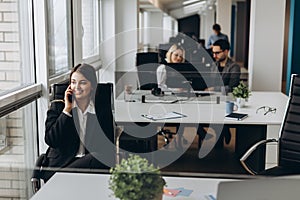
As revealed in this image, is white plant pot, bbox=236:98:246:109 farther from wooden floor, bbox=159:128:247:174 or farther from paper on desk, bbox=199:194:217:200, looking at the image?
paper on desk, bbox=199:194:217:200

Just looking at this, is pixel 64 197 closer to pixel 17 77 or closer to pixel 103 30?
pixel 17 77

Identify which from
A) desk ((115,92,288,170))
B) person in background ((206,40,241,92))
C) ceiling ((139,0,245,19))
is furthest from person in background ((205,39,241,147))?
ceiling ((139,0,245,19))

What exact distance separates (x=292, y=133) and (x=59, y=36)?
106 inches

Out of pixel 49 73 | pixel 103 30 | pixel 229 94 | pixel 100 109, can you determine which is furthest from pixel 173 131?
pixel 103 30

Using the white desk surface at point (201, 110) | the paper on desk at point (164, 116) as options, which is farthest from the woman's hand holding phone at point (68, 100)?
the paper on desk at point (164, 116)

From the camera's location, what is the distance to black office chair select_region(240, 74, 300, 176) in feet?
10.4

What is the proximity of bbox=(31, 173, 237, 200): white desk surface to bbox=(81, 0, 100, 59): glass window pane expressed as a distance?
404 cm

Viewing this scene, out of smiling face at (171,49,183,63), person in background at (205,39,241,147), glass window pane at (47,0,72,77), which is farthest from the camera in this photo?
smiling face at (171,49,183,63)

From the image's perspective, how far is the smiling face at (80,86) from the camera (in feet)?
10.3

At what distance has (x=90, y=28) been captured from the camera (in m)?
6.84

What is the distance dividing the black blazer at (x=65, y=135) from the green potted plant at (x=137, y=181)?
138 centimetres

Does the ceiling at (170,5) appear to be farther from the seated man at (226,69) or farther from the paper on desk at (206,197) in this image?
the paper on desk at (206,197)

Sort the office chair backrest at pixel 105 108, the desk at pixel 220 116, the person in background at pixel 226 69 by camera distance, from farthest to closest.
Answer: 1. the person in background at pixel 226 69
2. the desk at pixel 220 116
3. the office chair backrest at pixel 105 108

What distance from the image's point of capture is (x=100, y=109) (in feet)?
10.8
